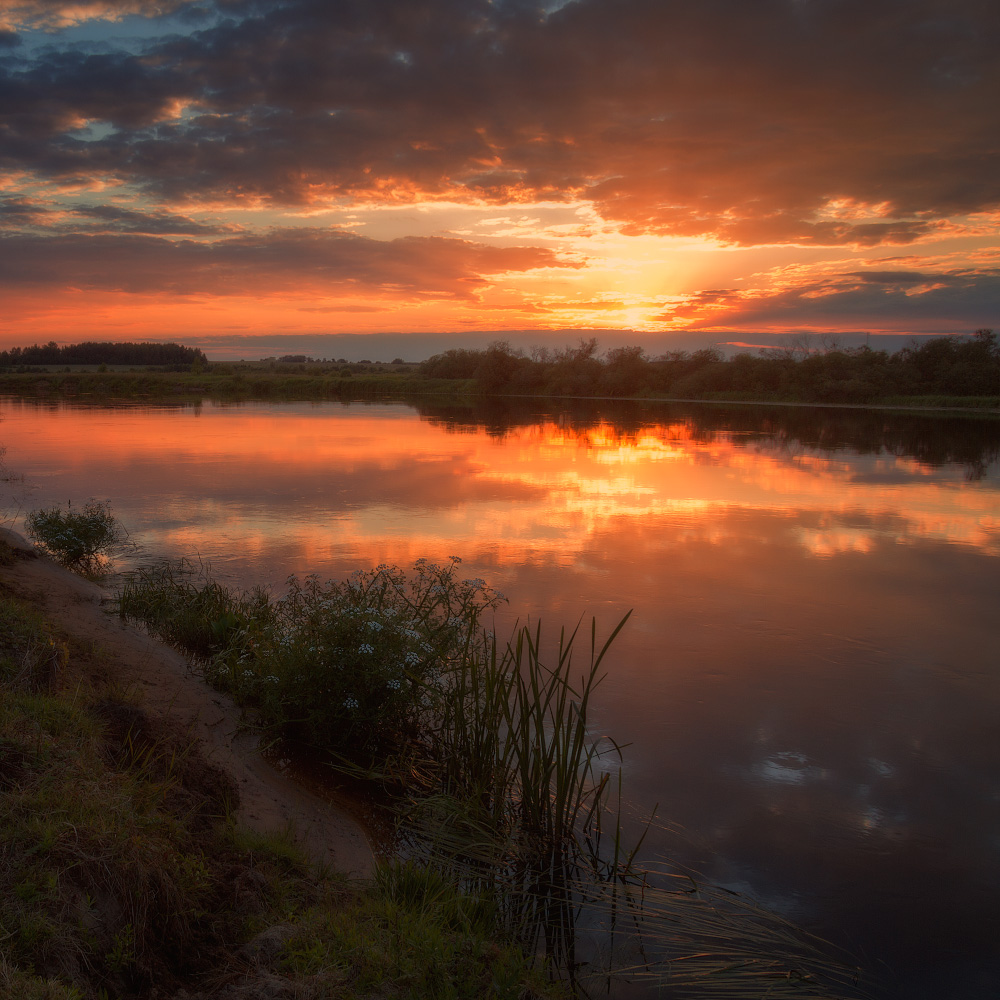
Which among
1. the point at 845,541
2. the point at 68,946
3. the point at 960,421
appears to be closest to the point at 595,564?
the point at 845,541

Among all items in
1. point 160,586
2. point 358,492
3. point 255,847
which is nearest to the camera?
point 255,847

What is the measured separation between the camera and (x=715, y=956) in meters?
3.36

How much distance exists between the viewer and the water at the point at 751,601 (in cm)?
410

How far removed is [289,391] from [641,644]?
74.4m

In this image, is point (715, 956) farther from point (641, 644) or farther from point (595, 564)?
point (595, 564)

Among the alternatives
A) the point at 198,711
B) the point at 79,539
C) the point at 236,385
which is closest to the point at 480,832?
the point at 198,711

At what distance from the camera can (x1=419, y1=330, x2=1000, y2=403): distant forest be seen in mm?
55875

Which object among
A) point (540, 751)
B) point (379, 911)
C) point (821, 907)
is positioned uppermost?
point (540, 751)

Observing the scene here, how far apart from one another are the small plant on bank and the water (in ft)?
2.00

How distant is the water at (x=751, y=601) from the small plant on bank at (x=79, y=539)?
0.61m

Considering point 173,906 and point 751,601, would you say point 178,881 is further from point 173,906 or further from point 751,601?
point 751,601

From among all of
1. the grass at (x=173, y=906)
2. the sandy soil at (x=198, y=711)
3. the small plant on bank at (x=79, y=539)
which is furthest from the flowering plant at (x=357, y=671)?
the small plant on bank at (x=79, y=539)

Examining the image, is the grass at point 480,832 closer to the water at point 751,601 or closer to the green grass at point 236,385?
the water at point 751,601

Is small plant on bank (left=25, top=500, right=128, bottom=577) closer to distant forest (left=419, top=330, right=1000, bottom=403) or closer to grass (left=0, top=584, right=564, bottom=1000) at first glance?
grass (left=0, top=584, right=564, bottom=1000)
